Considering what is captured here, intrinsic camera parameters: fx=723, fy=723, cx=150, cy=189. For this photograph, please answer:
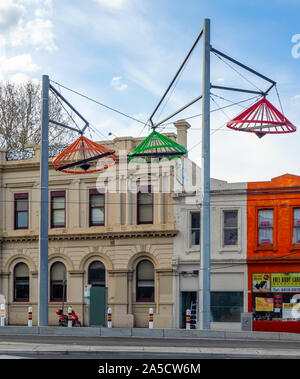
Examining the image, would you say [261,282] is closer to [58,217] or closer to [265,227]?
[265,227]

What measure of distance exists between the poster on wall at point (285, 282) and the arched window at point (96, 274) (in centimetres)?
960

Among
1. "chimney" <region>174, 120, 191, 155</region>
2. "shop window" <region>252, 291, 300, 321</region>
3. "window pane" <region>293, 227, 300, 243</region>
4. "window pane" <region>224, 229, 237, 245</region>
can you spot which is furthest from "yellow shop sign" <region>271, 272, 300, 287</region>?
"chimney" <region>174, 120, 191, 155</region>

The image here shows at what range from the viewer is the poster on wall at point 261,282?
36.5 m

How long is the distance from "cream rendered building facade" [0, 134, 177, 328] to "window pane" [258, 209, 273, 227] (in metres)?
4.71

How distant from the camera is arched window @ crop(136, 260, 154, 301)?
128 feet

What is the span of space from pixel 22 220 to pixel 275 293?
1554 centimetres

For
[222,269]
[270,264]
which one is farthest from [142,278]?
[270,264]

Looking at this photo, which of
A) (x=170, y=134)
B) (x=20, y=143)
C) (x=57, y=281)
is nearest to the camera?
(x=170, y=134)

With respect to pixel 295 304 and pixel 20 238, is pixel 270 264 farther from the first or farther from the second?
pixel 20 238

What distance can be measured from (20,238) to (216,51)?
19479mm

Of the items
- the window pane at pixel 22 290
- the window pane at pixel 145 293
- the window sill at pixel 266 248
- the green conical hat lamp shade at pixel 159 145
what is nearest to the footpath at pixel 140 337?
the green conical hat lamp shade at pixel 159 145

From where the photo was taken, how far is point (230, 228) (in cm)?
3766

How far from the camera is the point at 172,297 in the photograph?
3800 cm

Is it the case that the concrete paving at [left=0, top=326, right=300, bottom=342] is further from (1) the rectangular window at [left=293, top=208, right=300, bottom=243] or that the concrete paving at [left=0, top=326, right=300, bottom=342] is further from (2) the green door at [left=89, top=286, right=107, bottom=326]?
(2) the green door at [left=89, top=286, right=107, bottom=326]
